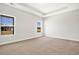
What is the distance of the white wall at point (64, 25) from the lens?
8.09 feet

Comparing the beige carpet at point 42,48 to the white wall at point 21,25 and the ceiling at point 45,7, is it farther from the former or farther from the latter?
the ceiling at point 45,7

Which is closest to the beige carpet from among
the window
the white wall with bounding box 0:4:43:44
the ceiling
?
the white wall with bounding box 0:4:43:44

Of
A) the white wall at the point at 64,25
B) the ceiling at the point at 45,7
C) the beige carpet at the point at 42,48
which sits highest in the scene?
the ceiling at the point at 45,7

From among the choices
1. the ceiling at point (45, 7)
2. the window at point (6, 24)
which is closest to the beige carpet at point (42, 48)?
the window at point (6, 24)

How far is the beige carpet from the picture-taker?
7.92 feet

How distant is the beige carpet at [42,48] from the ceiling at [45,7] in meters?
0.68

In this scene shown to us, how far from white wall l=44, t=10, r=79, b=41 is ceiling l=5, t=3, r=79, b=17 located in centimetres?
10

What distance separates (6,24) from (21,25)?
0.33 meters

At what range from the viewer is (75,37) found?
2447mm

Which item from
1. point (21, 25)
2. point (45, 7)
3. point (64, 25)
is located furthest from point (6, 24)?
point (64, 25)

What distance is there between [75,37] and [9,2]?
5.30 ft

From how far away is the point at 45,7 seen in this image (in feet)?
8.27

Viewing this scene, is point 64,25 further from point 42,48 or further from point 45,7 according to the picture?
point 42,48
